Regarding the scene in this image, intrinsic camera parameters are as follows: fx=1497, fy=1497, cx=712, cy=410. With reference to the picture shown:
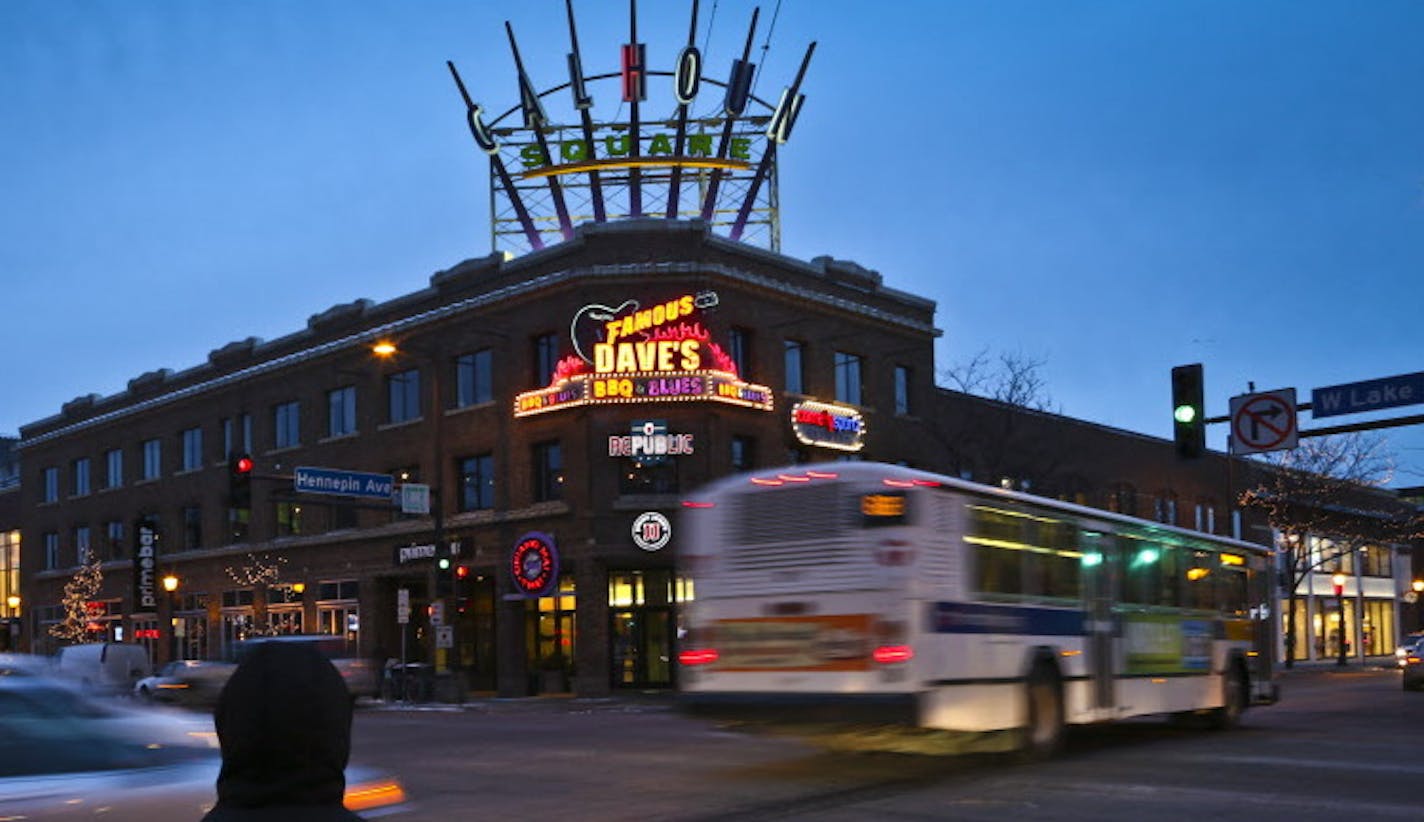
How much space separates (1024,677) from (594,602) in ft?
79.7

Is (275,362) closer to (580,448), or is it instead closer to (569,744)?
(580,448)

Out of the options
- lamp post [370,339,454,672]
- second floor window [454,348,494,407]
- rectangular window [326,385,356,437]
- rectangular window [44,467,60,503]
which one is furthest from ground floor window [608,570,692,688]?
rectangular window [44,467,60,503]

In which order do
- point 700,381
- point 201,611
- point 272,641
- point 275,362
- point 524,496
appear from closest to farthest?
point 272,641
point 700,381
point 524,496
point 275,362
point 201,611

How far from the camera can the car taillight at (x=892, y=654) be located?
1473cm

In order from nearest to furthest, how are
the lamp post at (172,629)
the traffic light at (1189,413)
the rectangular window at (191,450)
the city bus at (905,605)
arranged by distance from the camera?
the city bus at (905,605), the traffic light at (1189,413), the rectangular window at (191,450), the lamp post at (172,629)

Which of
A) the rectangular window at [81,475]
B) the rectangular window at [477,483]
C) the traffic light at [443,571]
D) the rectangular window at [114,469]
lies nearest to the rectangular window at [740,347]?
the rectangular window at [477,483]

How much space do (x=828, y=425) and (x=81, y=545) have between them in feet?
119

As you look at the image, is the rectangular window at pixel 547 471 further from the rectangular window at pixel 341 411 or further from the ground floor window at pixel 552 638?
the rectangular window at pixel 341 411

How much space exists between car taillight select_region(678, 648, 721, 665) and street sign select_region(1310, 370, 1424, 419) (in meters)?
12.2

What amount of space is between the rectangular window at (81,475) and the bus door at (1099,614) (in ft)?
177

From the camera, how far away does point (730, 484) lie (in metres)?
16.8

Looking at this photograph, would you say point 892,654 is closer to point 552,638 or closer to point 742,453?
point 742,453

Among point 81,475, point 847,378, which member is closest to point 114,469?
point 81,475

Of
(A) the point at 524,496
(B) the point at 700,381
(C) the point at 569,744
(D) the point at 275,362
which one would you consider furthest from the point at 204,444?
(C) the point at 569,744
